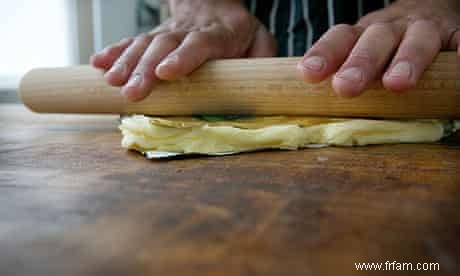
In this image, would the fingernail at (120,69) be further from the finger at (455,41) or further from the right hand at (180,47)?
the finger at (455,41)

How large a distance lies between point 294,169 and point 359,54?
0.84 ft

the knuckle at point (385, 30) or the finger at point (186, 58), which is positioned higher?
the knuckle at point (385, 30)

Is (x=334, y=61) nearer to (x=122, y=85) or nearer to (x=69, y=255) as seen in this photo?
(x=122, y=85)

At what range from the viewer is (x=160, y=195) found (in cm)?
47

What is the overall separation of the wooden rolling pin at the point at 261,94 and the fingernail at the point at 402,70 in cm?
6

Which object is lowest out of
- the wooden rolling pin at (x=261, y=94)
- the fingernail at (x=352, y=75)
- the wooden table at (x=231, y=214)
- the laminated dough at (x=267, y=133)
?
the wooden table at (x=231, y=214)

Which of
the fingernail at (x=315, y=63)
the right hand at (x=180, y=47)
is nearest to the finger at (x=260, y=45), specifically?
the right hand at (x=180, y=47)

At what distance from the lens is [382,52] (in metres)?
0.73

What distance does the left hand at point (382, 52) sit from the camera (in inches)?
26.9

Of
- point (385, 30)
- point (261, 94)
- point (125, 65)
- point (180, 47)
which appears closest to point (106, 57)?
point (125, 65)

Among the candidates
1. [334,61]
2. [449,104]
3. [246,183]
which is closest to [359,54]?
[334,61]

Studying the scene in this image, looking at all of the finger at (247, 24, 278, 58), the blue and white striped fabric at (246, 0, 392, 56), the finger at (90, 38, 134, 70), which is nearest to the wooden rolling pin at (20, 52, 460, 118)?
the finger at (90, 38, 134, 70)

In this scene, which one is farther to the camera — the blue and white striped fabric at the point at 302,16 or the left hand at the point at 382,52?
the blue and white striped fabric at the point at 302,16

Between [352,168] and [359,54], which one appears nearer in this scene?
[352,168]
